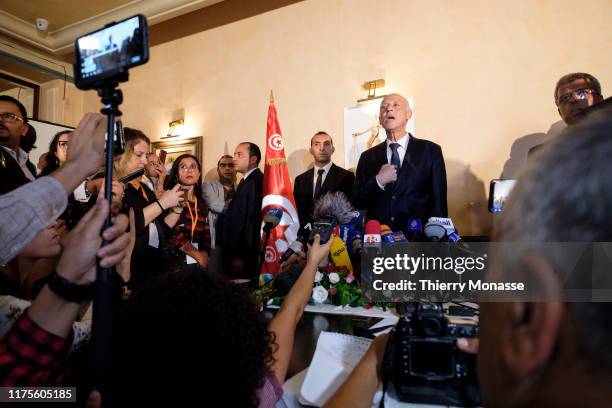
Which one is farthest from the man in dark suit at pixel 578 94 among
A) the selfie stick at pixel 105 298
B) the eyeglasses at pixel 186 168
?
the eyeglasses at pixel 186 168

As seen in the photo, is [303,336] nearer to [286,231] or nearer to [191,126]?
[286,231]

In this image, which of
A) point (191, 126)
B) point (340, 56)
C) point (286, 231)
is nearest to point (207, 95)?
point (191, 126)

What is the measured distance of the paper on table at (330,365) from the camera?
86 cm

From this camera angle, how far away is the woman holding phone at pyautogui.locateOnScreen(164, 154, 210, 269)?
275 centimetres

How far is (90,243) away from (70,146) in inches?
10.4

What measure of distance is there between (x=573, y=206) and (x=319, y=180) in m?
3.43

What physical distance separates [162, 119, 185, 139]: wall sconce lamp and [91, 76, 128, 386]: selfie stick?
4.97m

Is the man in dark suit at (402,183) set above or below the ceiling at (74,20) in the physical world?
below

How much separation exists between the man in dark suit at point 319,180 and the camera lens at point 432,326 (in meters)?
2.90

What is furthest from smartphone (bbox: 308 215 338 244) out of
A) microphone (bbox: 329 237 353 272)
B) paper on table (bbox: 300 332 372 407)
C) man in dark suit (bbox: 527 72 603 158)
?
man in dark suit (bbox: 527 72 603 158)

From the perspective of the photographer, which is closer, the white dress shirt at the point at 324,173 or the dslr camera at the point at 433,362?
the dslr camera at the point at 433,362

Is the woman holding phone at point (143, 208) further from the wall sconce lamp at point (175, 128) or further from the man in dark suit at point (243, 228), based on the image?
the wall sconce lamp at point (175, 128)

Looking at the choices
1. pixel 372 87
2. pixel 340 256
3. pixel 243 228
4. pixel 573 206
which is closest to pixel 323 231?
pixel 340 256

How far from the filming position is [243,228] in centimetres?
377
